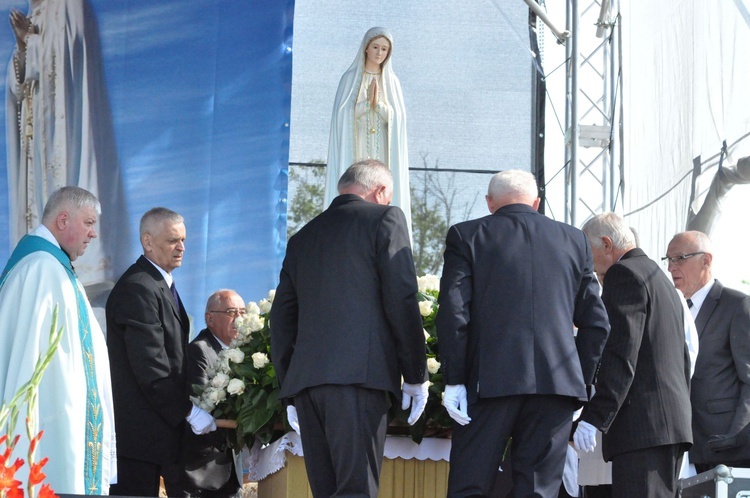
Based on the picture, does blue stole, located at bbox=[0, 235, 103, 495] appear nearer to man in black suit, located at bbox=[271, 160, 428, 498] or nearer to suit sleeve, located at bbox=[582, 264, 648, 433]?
man in black suit, located at bbox=[271, 160, 428, 498]

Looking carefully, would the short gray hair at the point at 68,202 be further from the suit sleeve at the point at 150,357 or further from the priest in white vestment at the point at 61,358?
the suit sleeve at the point at 150,357

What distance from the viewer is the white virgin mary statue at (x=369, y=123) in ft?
25.0

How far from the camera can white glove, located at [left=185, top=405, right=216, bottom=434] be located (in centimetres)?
511

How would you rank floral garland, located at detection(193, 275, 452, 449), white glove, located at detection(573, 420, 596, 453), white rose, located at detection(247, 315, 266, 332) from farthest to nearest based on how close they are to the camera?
1. white rose, located at detection(247, 315, 266, 332)
2. floral garland, located at detection(193, 275, 452, 449)
3. white glove, located at detection(573, 420, 596, 453)

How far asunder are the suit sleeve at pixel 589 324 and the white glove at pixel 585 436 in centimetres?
21

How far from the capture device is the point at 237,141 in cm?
933

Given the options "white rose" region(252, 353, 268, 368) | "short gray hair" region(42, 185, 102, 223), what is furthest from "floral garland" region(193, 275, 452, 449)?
"short gray hair" region(42, 185, 102, 223)

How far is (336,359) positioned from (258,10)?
595 cm

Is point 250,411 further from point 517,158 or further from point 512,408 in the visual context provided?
point 517,158

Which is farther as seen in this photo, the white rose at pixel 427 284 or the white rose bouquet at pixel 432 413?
the white rose at pixel 427 284

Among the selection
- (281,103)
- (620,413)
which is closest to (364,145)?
(281,103)

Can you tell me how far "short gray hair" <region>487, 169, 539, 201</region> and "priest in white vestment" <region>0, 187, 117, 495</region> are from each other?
1.86 meters

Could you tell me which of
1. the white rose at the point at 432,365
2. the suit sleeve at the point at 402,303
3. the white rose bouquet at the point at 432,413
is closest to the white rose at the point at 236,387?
the white rose bouquet at the point at 432,413

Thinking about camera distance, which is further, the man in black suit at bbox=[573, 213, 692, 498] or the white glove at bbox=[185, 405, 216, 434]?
the white glove at bbox=[185, 405, 216, 434]
